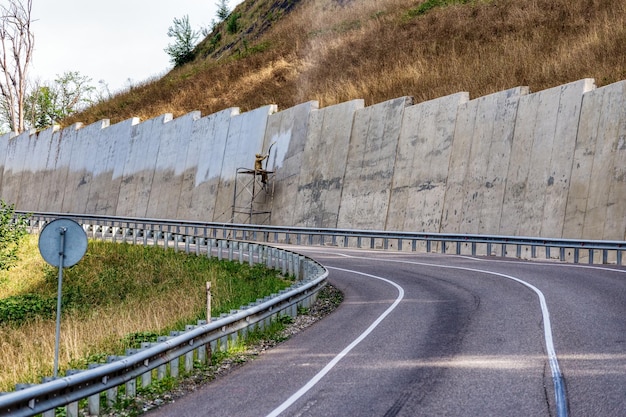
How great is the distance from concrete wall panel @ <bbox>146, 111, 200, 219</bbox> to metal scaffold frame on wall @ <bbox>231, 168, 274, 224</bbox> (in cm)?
624

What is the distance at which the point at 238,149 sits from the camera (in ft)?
162

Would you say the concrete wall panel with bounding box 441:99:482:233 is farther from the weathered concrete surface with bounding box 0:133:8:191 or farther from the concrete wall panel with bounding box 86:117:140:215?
the weathered concrete surface with bounding box 0:133:8:191

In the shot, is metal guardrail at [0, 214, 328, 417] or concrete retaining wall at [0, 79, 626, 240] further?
concrete retaining wall at [0, 79, 626, 240]

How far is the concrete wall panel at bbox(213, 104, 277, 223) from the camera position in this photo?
47656mm

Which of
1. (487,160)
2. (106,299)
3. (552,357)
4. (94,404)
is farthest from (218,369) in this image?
(487,160)

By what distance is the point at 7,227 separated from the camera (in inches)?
1366

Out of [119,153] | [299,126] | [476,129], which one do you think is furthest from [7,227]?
[119,153]

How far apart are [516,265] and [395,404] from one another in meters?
16.7

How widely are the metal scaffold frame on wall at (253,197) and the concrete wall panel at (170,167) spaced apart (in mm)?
6244

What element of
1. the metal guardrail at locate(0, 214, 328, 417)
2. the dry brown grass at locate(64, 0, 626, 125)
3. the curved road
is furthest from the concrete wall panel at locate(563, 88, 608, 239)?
the metal guardrail at locate(0, 214, 328, 417)

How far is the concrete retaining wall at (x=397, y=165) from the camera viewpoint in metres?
30.0

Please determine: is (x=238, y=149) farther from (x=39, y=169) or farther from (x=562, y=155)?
(x=39, y=169)

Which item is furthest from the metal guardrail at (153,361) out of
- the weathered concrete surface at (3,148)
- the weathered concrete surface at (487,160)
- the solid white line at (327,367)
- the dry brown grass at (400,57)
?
the weathered concrete surface at (3,148)

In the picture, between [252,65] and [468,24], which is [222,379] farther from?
[252,65]
